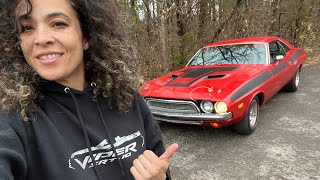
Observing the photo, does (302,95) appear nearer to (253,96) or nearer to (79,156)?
(253,96)

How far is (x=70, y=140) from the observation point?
1.10m

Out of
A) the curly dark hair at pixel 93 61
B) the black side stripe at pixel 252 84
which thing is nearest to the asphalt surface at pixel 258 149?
the black side stripe at pixel 252 84

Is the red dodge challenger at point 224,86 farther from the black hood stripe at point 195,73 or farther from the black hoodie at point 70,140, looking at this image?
the black hoodie at point 70,140

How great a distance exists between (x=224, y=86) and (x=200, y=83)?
0.41 m

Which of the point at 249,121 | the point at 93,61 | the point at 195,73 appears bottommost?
the point at 249,121

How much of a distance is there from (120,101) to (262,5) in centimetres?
1108

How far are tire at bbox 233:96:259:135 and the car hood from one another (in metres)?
0.43

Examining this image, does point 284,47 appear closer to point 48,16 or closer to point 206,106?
point 206,106

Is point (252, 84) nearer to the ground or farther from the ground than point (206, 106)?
farther from the ground

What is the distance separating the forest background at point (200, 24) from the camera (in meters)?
7.50

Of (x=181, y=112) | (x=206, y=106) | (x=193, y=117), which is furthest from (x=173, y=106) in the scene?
(x=206, y=106)

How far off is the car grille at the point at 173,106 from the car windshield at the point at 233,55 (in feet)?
5.51

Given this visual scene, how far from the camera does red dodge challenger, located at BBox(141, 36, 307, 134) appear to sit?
387 centimetres

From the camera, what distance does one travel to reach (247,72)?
15.0ft
